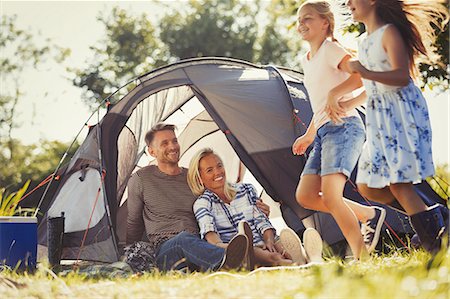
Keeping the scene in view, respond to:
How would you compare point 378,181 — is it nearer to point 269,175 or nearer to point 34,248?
point 269,175

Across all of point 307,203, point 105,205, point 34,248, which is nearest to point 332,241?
point 307,203

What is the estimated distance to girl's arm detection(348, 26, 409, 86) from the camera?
3.10 m

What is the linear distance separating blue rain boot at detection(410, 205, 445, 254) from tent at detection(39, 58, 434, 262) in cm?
160

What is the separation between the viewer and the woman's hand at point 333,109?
342 centimetres

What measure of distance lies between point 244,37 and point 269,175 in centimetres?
1465

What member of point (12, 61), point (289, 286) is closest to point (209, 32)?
point (12, 61)

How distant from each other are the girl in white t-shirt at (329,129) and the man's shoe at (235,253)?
13.3 inches

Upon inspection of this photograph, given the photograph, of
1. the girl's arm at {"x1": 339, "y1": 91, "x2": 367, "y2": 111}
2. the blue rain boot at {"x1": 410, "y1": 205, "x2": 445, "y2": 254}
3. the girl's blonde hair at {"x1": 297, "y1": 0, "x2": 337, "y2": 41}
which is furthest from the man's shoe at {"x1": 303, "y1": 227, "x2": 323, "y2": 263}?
the girl's blonde hair at {"x1": 297, "y1": 0, "x2": 337, "y2": 41}

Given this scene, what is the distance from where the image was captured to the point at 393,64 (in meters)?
3.14

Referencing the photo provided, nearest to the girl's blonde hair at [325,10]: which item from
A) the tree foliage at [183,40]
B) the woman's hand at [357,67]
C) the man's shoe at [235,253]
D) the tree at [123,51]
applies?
the woman's hand at [357,67]

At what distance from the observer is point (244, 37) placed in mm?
19109

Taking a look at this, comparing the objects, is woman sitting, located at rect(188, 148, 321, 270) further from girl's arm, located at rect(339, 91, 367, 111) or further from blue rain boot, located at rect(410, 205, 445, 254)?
blue rain boot, located at rect(410, 205, 445, 254)

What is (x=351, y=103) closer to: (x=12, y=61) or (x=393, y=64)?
(x=393, y=64)

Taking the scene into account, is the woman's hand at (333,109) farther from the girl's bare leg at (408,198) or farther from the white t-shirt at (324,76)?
the girl's bare leg at (408,198)
